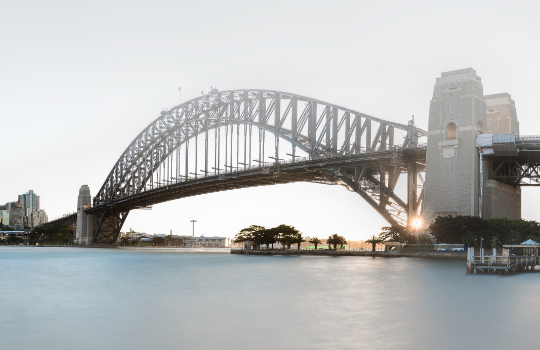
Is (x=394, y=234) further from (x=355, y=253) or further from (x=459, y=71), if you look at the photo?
(x=459, y=71)

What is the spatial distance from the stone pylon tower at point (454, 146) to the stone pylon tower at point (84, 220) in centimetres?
8204

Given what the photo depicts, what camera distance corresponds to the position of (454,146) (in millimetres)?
51812

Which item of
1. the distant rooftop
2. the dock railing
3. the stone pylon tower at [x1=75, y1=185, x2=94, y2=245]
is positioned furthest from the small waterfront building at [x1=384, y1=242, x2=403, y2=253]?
the stone pylon tower at [x1=75, y1=185, x2=94, y2=245]

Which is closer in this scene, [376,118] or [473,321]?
[473,321]

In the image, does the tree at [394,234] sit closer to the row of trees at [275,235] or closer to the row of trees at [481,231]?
the row of trees at [481,231]

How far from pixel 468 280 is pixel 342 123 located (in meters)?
33.4

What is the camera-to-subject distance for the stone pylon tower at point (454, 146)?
50.7 m

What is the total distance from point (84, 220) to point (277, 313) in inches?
4112

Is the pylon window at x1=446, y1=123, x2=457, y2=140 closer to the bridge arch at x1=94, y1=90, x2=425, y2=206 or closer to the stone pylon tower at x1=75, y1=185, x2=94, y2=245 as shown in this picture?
the bridge arch at x1=94, y1=90, x2=425, y2=206

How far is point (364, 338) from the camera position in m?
16.5

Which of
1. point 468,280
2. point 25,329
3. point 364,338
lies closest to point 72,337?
point 25,329

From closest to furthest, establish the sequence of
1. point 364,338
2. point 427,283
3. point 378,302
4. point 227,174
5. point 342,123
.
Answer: point 364,338, point 378,302, point 427,283, point 342,123, point 227,174

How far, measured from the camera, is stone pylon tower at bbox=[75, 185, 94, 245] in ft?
386

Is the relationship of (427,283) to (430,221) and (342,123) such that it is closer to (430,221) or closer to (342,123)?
(430,221)
